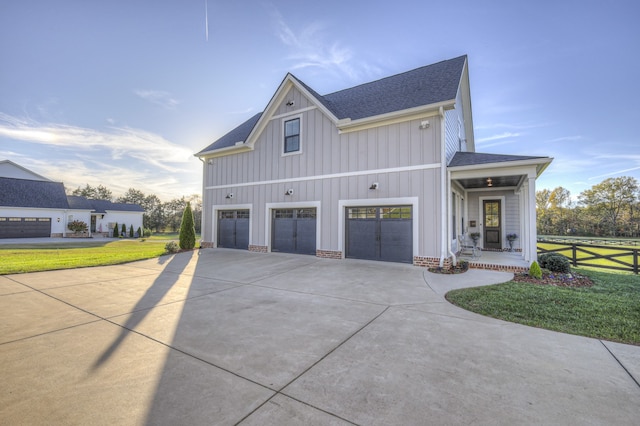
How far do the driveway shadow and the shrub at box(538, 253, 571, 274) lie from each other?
10.7 metres

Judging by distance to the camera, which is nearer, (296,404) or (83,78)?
(296,404)

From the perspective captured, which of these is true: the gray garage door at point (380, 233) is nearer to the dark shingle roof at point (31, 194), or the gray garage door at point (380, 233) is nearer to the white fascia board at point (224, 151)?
the white fascia board at point (224, 151)

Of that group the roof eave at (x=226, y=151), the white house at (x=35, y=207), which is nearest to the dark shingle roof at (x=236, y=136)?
the roof eave at (x=226, y=151)

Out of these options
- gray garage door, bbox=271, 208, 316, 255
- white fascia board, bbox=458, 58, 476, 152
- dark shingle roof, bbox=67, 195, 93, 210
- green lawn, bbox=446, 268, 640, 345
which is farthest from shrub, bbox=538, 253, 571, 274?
dark shingle roof, bbox=67, 195, 93, 210

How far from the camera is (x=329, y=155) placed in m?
11.0

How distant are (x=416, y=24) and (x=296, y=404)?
12732mm

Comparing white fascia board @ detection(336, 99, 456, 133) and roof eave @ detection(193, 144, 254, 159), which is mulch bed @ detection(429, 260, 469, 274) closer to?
white fascia board @ detection(336, 99, 456, 133)

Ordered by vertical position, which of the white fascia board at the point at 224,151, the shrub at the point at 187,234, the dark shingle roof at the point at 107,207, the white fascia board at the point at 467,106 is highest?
the white fascia board at the point at 467,106

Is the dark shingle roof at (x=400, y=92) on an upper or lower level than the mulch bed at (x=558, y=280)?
upper

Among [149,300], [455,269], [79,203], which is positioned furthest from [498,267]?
[79,203]

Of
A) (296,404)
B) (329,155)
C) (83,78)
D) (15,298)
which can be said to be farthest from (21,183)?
(296,404)

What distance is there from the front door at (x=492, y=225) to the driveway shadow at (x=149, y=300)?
14454 mm

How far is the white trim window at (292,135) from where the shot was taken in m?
11.9

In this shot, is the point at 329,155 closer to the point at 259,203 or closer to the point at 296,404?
the point at 259,203
